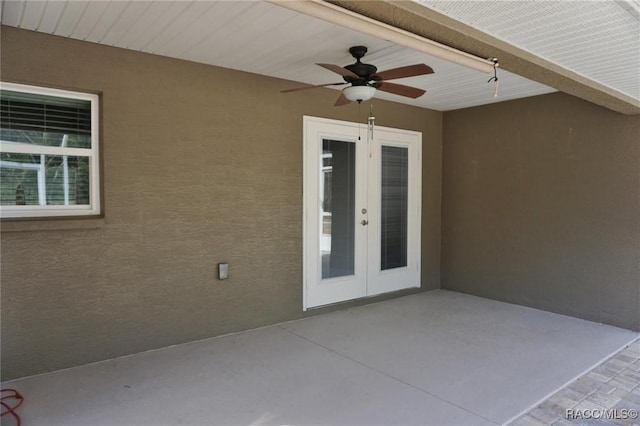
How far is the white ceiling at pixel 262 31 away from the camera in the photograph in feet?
7.73

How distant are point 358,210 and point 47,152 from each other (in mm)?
3065

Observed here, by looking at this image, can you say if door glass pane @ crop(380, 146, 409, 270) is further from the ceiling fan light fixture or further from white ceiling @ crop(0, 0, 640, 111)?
the ceiling fan light fixture

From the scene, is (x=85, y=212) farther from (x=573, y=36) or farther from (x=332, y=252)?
(x=573, y=36)

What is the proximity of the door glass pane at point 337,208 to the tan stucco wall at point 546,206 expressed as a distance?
173 cm

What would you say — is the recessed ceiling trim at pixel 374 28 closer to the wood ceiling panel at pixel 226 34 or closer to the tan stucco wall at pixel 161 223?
the wood ceiling panel at pixel 226 34

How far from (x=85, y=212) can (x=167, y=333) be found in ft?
3.95

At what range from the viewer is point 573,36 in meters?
2.54

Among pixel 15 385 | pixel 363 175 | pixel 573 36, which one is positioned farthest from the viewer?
pixel 363 175

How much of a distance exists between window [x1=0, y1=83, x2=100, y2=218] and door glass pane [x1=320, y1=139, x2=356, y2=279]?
7.28ft

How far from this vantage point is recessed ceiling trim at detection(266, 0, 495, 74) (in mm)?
1906

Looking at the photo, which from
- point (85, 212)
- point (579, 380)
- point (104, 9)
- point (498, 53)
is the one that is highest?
point (104, 9)

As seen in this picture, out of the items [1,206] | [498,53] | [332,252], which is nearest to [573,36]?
[498,53]

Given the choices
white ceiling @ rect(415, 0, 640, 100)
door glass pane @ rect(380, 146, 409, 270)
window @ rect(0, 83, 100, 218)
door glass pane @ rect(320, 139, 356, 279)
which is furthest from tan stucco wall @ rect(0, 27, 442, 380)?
white ceiling @ rect(415, 0, 640, 100)

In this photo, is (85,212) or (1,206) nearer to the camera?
(1,206)
